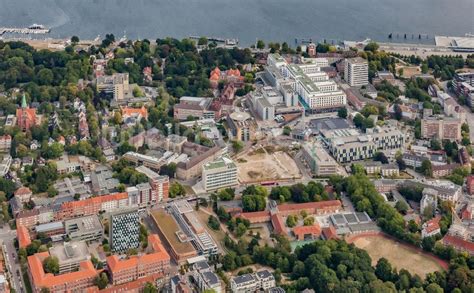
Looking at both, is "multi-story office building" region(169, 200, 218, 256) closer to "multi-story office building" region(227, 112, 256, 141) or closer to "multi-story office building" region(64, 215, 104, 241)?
"multi-story office building" region(64, 215, 104, 241)

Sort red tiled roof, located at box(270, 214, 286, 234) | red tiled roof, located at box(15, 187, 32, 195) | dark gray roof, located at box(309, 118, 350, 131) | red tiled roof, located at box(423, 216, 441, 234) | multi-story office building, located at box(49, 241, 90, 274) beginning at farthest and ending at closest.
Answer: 1. dark gray roof, located at box(309, 118, 350, 131)
2. red tiled roof, located at box(15, 187, 32, 195)
3. red tiled roof, located at box(270, 214, 286, 234)
4. red tiled roof, located at box(423, 216, 441, 234)
5. multi-story office building, located at box(49, 241, 90, 274)

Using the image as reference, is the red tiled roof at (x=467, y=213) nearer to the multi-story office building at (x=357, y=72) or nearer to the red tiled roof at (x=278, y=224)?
the red tiled roof at (x=278, y=224)

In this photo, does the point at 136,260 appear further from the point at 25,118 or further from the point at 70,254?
the point at 25,118

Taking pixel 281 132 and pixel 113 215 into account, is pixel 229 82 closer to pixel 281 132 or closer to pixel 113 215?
pixel 281 132

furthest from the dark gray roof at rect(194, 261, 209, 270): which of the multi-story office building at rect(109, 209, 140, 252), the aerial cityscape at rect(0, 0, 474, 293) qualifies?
the multi-story office building at rect(109, 209, 140, 252)

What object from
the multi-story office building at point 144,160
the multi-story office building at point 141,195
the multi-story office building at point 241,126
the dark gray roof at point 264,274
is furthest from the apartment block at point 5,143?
the dark gray roof at point 264,274

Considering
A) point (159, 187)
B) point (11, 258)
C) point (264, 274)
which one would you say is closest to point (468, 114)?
point (159, 187)
